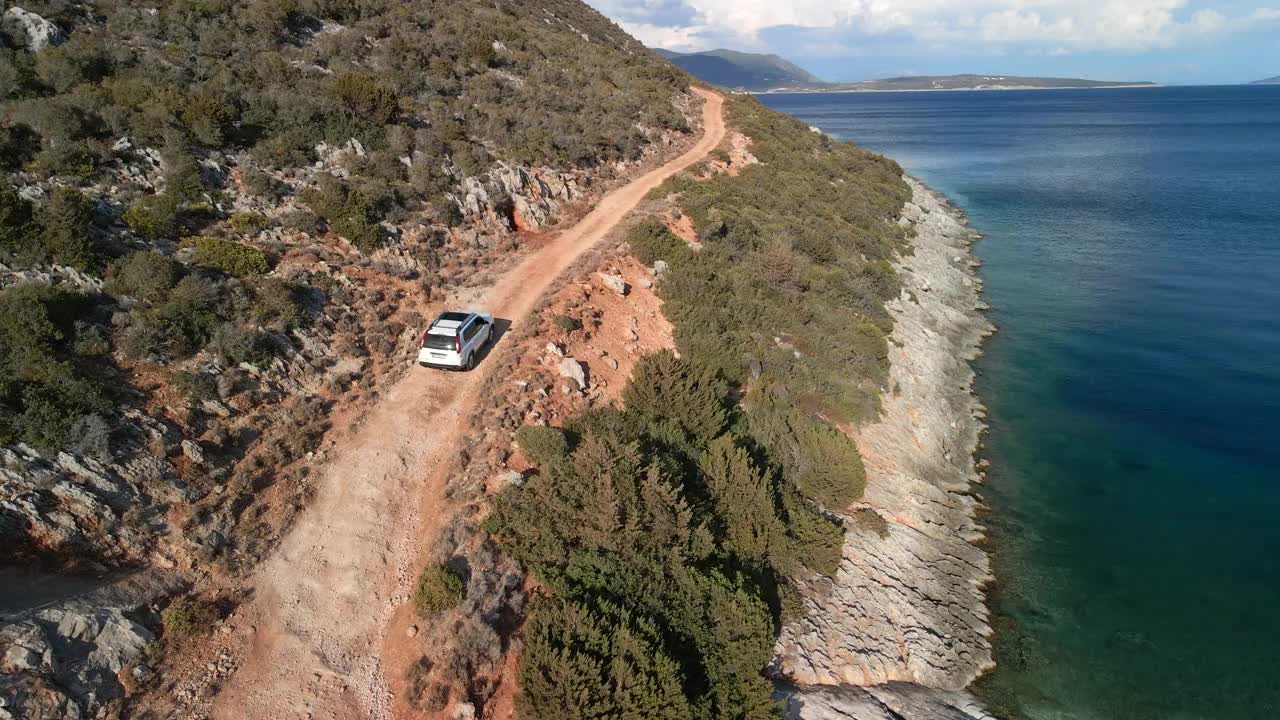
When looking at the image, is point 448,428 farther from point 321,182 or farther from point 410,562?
point 321,182

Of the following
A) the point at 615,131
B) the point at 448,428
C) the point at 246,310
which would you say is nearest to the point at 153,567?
the point at 448,428

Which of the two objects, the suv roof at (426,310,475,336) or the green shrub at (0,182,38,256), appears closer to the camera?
the green shrub at (0,182,38,256)

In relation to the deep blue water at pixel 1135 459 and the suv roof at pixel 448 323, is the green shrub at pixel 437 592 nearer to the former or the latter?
the suv roof at pixel 448 323

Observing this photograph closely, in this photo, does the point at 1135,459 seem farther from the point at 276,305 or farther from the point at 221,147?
the point at 221,147

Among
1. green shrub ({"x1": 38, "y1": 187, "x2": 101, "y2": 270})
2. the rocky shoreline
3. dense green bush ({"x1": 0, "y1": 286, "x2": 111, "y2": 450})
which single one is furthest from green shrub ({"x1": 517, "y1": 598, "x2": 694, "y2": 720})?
green shrub ({"x1": 38, "y1": 187, "x2": 101, "y2": 270})

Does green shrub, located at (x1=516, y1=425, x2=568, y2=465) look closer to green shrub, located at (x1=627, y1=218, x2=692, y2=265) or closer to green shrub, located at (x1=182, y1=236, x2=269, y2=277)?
green shrub, located at (x1=182, y1=236, x2=269, y2=277)

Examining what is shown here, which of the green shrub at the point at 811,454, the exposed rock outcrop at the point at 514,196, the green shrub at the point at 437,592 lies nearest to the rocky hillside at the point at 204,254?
the exposed rock outcrop at the point at 514,196

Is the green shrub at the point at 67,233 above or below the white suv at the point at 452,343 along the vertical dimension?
above

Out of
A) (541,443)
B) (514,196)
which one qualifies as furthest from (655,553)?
(514,196)
